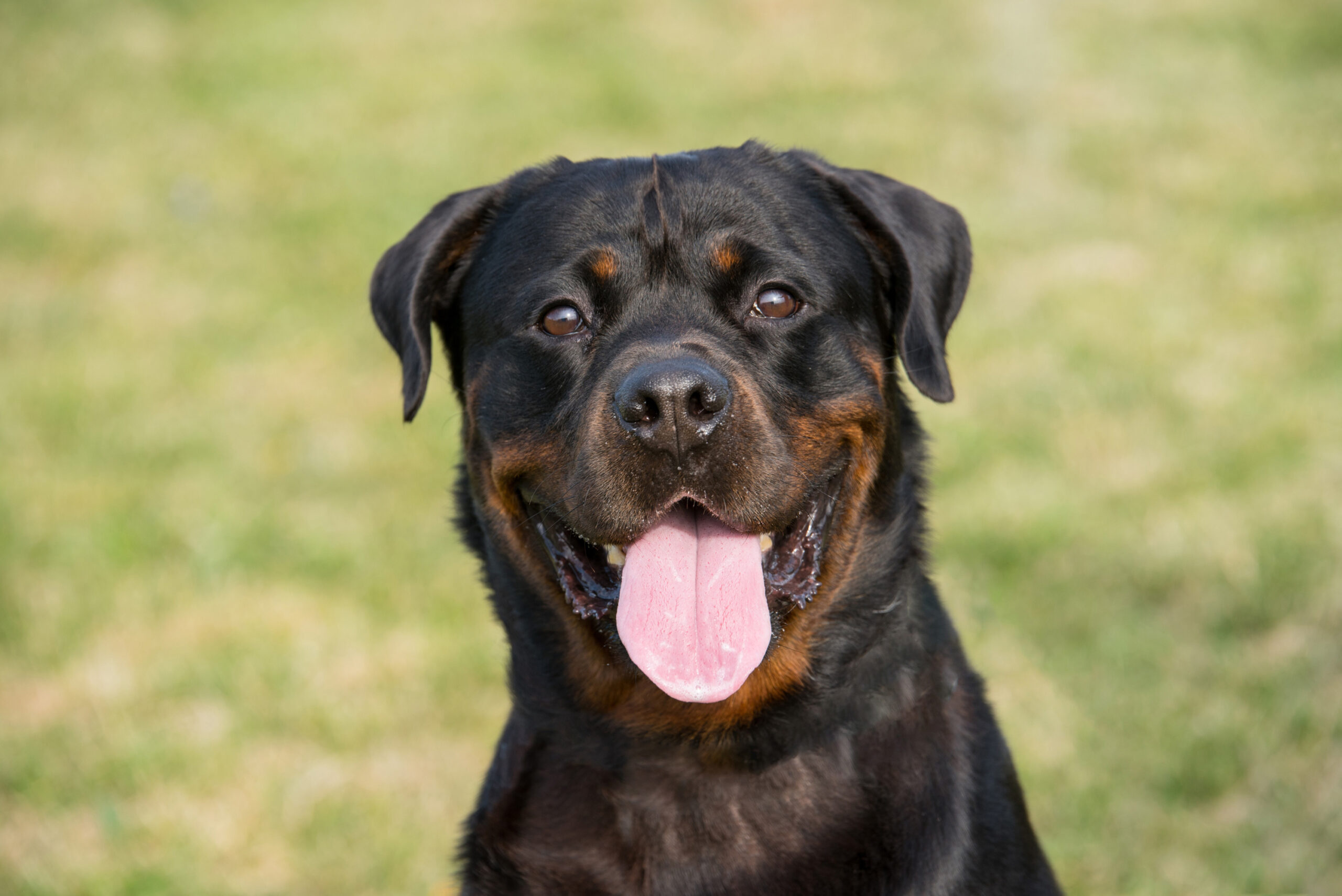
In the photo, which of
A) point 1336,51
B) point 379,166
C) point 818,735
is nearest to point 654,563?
point 818,735

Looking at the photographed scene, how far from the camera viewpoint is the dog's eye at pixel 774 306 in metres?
3.00

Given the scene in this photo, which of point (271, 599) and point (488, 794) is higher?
point (271, 599)

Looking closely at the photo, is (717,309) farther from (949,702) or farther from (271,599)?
(271,599)

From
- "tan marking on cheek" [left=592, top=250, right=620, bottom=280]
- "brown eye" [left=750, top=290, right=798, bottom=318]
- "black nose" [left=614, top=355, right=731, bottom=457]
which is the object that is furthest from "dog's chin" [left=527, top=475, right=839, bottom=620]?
"tan marking on cheek" [left=592, top=250, right=620, bottom=280]

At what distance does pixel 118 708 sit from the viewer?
5.14 meters

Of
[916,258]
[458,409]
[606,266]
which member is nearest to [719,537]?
[606,266]

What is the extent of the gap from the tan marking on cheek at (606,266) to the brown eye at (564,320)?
0.10 m

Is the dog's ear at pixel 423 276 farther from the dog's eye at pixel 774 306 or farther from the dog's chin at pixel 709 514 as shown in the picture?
the dog's eye at pixel 774 306

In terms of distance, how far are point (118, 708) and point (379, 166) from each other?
26.4 feet

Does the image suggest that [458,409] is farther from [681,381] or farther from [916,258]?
[916,258]

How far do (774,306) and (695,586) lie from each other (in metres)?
0.64

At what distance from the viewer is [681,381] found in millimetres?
2609

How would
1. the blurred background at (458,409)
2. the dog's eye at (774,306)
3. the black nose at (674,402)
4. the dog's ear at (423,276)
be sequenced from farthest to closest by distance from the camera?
the blurred background at (458,409) → the dog's ear at (423,276) → the dog's eye at (774,306) → the black nose at (674,402)

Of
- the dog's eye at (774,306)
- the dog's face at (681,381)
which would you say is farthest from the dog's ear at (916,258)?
the dog's eye at (774,306)
